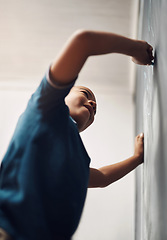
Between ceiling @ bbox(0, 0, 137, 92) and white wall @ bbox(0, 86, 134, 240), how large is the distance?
0.37ft

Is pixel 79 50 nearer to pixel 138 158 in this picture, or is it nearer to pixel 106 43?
pixel 106 43

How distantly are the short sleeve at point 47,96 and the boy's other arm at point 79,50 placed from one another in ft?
0.05

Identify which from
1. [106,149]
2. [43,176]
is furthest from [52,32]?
[43,176]

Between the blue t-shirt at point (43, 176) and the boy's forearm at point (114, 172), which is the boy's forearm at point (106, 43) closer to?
the blue t-shirt at point (43, 176)

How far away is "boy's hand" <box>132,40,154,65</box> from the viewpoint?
2.28 feet

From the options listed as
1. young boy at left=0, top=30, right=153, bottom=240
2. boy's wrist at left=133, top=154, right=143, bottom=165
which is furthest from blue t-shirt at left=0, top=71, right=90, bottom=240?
boy's wrist at left=133, top=154, right=143, bottom=165

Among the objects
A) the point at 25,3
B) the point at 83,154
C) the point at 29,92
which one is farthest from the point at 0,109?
the point at 83,154

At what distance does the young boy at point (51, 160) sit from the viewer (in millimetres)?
608

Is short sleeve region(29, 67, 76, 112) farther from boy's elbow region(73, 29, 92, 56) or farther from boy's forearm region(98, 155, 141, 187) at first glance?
boy's forearm region(98, 155, 141, 187)

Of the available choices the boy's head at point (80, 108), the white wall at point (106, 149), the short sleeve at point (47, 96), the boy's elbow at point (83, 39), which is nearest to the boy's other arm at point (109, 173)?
the boy's head at point (80, 108)

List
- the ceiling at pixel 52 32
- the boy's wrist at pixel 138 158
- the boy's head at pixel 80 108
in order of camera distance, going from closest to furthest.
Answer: the boy's head at pixel 80 108
the boy's wrist at pixel 138 158
the ceiling at pixel 52 32

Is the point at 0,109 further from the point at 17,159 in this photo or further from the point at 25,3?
the point at 17,159

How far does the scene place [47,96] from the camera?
664mm

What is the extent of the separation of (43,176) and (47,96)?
16 centimetres
